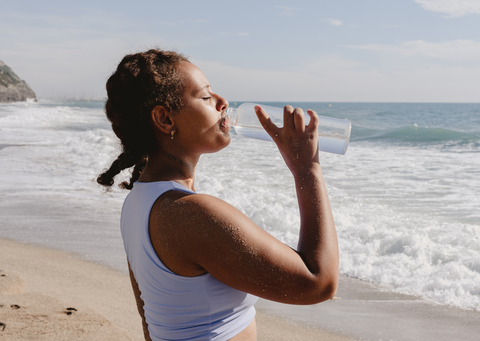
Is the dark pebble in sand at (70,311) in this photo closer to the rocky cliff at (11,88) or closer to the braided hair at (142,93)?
the braided hair at (142,93)

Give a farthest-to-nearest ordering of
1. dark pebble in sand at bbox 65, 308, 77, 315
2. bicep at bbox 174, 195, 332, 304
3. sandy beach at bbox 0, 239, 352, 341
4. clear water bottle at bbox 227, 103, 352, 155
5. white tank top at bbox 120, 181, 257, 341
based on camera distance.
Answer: dark pebble in sand at bbox 65, 308, 77, 315 < sandy beach at bbox 0, 239, 352, 341 < clear water bottle at bbox 227, 103, 352, 155 < white tank top at bbox 120, 181, 257, 341 < bicep at bbox 174, 195, 332, 304

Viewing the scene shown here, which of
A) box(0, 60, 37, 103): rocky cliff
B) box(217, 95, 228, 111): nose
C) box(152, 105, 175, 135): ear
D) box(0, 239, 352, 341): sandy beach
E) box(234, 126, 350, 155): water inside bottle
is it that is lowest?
box(0, 239, 352, 341): sandy beach

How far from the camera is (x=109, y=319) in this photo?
302cm

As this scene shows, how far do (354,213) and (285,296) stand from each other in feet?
16.6

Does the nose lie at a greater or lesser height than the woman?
greater

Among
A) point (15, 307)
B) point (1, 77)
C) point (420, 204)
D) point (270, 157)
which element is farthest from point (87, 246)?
point (1, 77)

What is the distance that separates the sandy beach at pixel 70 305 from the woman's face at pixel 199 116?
1.81m

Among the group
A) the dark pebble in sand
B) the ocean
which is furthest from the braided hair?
the dark pebble in sand

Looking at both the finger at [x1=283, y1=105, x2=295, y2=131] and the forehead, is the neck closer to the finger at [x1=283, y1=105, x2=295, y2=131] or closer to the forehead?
the forehead

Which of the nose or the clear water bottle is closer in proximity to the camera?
the nose

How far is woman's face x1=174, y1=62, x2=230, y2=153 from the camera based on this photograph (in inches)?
49.6

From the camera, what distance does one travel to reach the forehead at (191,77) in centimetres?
127

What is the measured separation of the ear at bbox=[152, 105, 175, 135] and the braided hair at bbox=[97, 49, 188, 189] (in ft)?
0.05

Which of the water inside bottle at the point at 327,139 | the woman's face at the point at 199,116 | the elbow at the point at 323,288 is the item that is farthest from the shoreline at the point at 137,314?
the elbow at the point at 323,288
